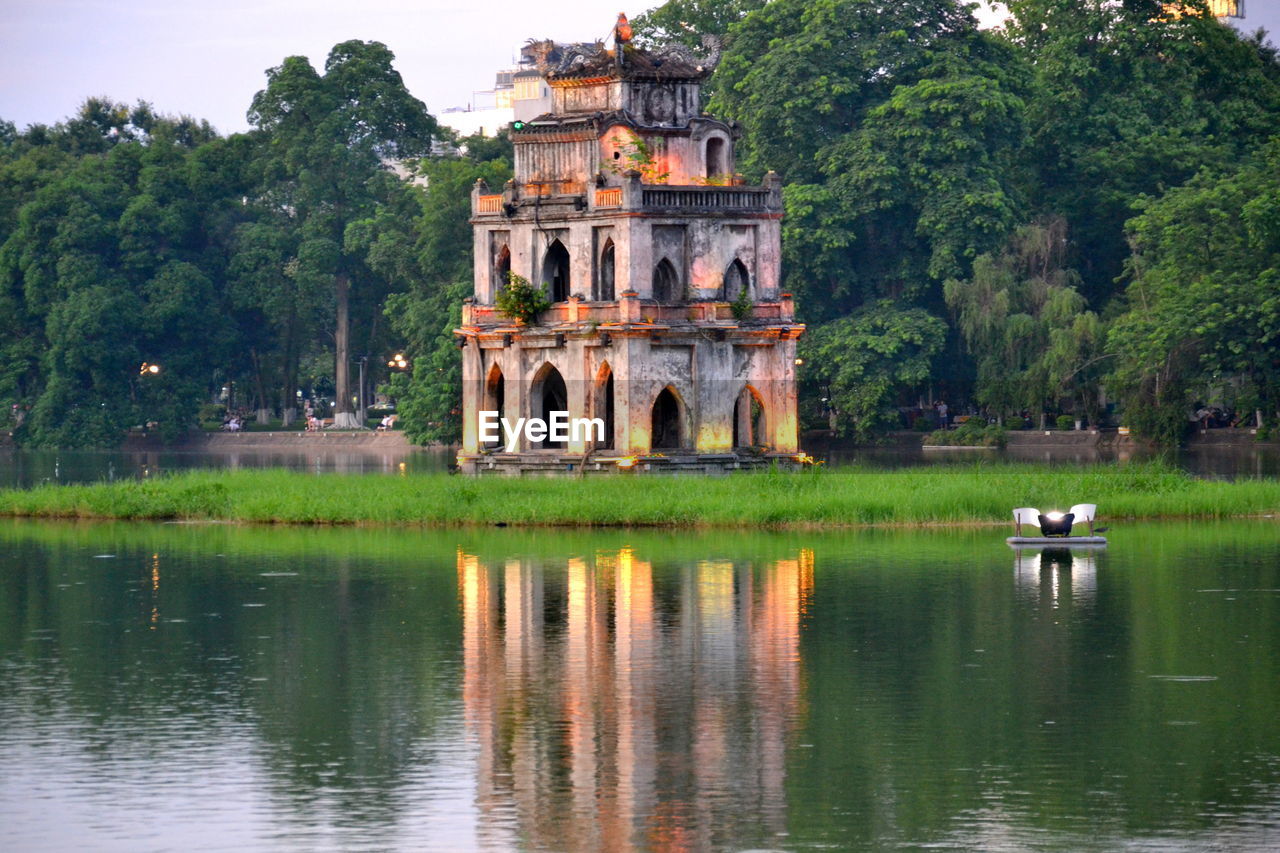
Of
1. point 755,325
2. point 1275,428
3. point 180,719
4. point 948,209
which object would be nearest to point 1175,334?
point 1275,428

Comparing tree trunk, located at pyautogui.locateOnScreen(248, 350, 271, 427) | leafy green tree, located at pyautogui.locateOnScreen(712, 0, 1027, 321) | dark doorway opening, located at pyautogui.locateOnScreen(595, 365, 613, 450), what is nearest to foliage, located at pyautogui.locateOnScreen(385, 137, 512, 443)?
leafy green tree, located at pyautogui.locateOnScreen(712, 0, 1027, 321)

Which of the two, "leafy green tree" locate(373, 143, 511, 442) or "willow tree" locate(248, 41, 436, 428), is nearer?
"leafy green tree" locate(373, 143, 511, 442)

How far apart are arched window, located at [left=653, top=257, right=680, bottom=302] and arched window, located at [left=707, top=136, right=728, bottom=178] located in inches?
177

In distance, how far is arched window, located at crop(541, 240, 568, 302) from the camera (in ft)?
244

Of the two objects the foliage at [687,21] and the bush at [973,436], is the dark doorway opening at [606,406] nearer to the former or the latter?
the bush at [973,436]

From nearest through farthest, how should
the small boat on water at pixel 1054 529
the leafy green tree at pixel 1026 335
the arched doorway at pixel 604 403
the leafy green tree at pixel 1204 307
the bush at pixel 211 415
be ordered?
the small boat on water at pixel 1054 529
the arched doorway at pixel 604 403
the leafy green tree at pixel 1204 307
the leafy green tree at pixel 1026 335
the bush at pixel 211 415

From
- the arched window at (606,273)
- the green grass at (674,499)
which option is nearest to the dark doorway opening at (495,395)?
the arched window at (606,273)

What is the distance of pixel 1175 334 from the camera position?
98.6 m

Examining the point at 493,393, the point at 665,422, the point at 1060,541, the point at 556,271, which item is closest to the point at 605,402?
the point at 665,422

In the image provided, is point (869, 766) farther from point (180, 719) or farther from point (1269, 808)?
point (180, 719)

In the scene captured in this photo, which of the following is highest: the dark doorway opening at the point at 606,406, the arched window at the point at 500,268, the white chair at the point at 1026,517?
the arched window at the point at 500,268

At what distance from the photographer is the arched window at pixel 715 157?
7488 centimetres

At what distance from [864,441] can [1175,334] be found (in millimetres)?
16042

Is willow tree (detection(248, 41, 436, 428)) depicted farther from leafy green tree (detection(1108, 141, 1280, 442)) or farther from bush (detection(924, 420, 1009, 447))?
leafy green tree (detection(1108, 141, 1280, 442))
